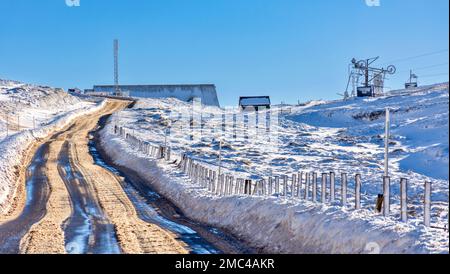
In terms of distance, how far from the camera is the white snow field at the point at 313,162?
13734mm

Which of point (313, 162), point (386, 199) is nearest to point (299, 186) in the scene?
point (386, 199)

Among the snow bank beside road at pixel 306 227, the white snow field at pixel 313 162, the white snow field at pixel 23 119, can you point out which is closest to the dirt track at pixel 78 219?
the white snow field at pixel 23 119

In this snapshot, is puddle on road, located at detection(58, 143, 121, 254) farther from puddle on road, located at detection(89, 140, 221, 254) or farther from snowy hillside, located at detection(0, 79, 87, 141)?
snowy hillside, located at detection(0, 79, 87, 141)

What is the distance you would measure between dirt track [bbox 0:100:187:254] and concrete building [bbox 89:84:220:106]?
89.4 metres

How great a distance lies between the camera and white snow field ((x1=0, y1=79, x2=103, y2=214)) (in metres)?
33.3

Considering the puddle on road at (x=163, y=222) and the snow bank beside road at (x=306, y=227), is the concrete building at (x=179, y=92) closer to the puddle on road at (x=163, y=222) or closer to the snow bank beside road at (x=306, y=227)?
the puddle on road at (x=163, y=222)

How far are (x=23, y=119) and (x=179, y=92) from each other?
58710 mm

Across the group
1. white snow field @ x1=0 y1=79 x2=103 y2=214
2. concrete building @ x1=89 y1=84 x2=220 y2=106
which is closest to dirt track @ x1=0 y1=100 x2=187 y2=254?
white snow field @ x1=0 y1=79 x2=103 y2=214

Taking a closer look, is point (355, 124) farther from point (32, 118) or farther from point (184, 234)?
point (184, 234)

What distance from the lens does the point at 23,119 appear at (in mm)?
78062

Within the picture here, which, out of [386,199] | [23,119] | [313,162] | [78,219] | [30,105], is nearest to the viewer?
[386,199]

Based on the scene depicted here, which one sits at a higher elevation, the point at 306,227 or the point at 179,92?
the point at 179,92

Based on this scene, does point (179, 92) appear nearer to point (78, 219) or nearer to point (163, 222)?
point (78, 219)
